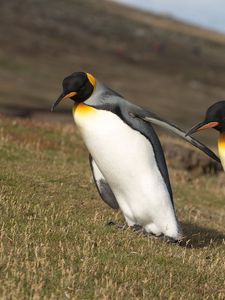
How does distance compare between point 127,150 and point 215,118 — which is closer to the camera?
point 127,150

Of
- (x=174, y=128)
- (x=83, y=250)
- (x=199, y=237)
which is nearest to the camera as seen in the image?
(x=83, y=250)

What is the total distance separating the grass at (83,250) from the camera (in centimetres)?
604

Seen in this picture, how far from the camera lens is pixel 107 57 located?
254 ft

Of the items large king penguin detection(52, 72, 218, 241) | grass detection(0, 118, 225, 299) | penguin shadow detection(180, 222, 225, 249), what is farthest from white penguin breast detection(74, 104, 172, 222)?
penguin shadow detection(180, 222, 225, 249)

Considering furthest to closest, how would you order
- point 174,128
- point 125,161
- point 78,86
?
point 174,128 → point 125,161 → point 78,86

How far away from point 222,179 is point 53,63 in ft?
160

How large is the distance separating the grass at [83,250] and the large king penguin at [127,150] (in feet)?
1.24

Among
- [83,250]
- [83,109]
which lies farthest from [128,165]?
[83,250]

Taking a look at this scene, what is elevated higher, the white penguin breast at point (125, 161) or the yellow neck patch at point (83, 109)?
the yellow neck patch at point (83, 109)

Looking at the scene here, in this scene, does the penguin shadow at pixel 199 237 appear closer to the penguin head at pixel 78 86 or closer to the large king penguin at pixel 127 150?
the large king penguin at pixel 127 150

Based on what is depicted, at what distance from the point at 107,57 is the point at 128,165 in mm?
69702

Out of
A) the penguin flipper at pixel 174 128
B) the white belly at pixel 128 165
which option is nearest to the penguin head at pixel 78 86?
the white belly at pixel 128 165

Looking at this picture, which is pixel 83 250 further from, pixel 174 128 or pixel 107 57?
pixel 107 57

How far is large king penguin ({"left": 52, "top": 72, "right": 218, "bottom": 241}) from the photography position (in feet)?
27.1
